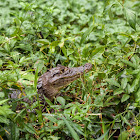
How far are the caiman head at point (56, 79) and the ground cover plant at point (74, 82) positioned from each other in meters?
Answer: 0.10

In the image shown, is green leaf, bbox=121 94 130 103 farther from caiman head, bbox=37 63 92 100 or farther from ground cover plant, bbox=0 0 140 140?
caiman head, bbox=37 63 92 100

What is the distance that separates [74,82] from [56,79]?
29cm

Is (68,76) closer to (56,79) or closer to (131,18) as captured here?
(56,79)

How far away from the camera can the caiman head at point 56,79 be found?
239 centimetres

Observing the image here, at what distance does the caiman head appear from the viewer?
7.84 feet

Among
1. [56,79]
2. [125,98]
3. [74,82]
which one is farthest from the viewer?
[74,82]

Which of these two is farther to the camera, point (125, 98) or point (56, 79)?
point (56, 79)

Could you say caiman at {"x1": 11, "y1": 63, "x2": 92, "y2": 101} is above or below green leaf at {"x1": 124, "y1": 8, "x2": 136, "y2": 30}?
below

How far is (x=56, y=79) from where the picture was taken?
2.39 metres

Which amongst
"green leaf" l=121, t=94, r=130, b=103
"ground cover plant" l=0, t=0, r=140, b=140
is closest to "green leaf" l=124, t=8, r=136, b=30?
"ground cover plant" l=0, t=0, r=140, b=140

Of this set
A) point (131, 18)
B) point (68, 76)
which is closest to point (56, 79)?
point (68, 76)

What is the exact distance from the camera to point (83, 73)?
8.04 feet

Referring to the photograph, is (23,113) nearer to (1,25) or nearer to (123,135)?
(123,135)

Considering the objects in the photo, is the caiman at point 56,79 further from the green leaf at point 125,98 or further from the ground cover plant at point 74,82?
the green leaf at point 125,98
